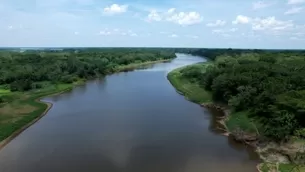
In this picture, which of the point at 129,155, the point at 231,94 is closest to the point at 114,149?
the point at 129,155

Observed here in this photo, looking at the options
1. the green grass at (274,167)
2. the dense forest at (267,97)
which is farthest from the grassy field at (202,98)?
the green grass at (274,167)

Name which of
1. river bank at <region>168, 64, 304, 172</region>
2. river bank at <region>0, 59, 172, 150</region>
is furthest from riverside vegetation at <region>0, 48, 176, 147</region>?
river bank at <region>168, 64, 304, 172</region>

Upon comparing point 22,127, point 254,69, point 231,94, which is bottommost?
point 22,127

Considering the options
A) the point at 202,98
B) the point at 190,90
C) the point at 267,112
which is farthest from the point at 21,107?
the point at 267,112

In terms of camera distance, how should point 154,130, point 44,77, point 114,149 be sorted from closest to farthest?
point 114,149 → point 154,130 → point 44,77

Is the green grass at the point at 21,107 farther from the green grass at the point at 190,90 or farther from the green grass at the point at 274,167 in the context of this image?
the green grass at the point at 274,167

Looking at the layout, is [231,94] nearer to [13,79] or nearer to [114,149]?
[114,149]

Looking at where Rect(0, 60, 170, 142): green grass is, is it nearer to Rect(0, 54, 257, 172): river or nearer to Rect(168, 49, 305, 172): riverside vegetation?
Rect(0, 54, 257, 172): river
